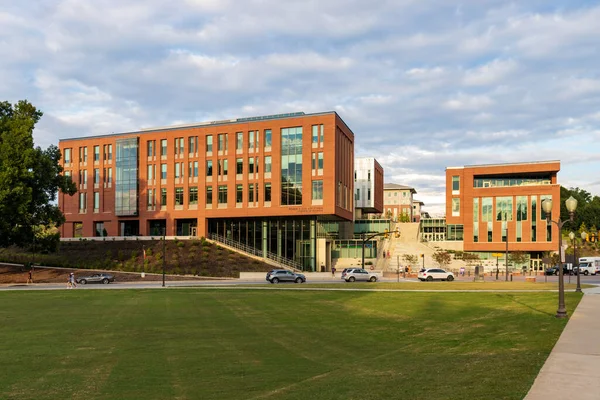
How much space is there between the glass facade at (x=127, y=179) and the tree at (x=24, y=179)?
2277 centimetres

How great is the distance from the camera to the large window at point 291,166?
79.6 m

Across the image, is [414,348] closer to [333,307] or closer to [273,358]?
[273,358]

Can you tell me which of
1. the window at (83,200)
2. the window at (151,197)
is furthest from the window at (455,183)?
the window at (83,200)

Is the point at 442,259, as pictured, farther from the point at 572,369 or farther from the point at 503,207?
the point at 572,369

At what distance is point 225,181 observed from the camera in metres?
84.0

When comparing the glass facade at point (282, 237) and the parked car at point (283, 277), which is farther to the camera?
the glass facade at point (282, 237)

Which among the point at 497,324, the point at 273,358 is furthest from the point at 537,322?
the point at 273,358

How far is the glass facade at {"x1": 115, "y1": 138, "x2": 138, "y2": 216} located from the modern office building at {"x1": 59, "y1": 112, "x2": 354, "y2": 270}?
16 cm

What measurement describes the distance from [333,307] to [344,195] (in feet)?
191

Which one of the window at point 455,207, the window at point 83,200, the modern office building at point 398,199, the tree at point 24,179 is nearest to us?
the tree at point 24,179

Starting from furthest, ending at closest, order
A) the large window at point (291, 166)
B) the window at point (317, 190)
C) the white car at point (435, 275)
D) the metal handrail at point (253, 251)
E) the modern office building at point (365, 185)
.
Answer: the modern office building at point (365, 185), the metal handrail at point (253, 251), the large window at point (291, 166), the window at point (317, 190), the white car at point (435, 275)

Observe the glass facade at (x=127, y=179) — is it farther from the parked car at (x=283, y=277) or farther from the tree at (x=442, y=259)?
the tree at (x=442, y=259)

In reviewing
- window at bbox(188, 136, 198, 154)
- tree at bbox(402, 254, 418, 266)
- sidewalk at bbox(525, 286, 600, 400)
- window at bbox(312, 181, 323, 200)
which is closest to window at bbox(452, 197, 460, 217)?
tree at bbox(402, 254, 418, 266)

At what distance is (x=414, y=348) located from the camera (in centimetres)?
1516
